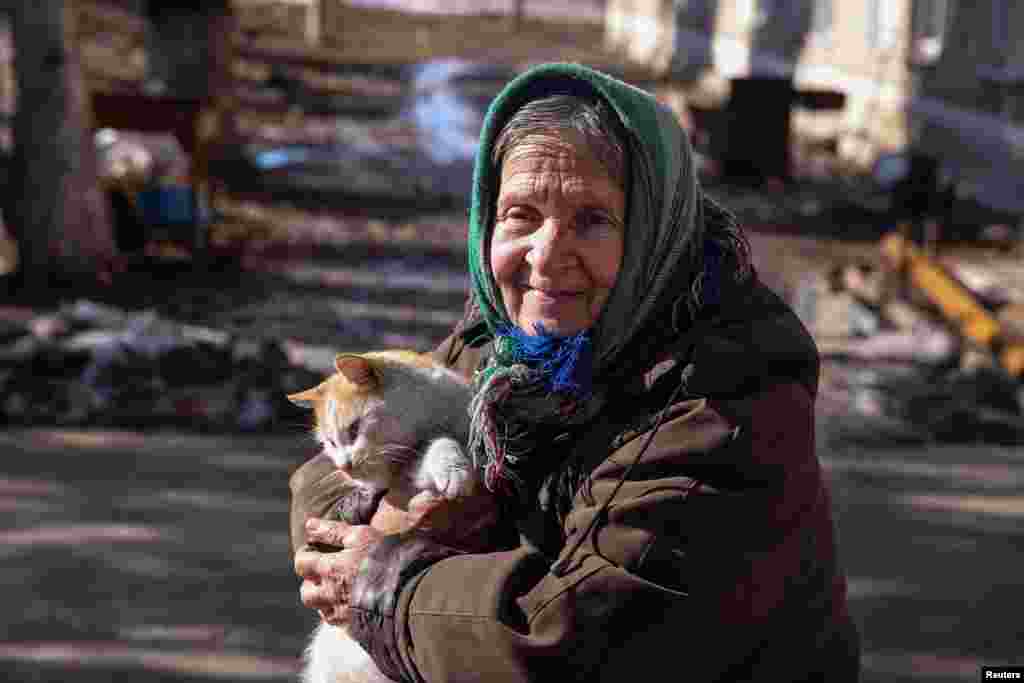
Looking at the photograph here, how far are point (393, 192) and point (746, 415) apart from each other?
13307 millimetres

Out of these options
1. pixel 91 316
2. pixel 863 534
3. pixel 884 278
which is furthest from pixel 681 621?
pixel 884 278

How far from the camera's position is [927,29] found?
17.1m

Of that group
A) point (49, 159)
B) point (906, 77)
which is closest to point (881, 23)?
point (906, 77)

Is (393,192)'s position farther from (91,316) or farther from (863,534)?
(863,534)

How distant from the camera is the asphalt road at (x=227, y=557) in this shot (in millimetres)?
5008

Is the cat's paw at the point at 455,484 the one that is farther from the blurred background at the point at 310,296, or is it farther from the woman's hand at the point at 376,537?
the blurred background at the point at 310,296

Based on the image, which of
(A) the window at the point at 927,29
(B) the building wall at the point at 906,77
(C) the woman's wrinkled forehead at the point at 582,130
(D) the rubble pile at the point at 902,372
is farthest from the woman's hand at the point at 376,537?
(A) the window at the point at 927,29

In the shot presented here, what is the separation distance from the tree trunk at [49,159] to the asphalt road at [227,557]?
3.51 m

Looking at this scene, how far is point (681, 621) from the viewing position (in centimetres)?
198

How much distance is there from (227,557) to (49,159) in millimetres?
5560

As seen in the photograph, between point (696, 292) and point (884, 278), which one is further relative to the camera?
point (884, 278)

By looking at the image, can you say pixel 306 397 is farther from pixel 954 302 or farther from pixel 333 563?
pixel 954 302

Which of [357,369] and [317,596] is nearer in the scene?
[317,596]

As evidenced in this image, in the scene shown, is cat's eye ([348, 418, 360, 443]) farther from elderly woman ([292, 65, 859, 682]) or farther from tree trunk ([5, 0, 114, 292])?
tree trunk ([5, 0, 114, 292])
